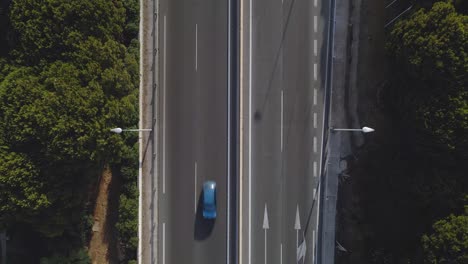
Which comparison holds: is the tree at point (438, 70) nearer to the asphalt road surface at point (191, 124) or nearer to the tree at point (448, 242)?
the tree at point (448, 242)

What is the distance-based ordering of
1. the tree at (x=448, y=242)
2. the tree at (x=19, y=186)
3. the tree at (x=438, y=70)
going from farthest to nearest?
the tree at (x=19, y=186) → the tree at (x=448, y=242) → the tree at (x=438, y=70)

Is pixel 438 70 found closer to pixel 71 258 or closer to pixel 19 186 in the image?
pixel 19 186

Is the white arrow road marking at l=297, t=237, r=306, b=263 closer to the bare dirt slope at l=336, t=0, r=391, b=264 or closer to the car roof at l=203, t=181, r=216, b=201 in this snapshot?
the bare dirt slope at l=336, t=0, r=391, b=264

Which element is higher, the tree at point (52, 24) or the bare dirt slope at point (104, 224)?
the tree at point (52, 24)

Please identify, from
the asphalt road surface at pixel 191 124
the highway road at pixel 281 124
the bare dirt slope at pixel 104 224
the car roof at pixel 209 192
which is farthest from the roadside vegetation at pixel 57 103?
the highway road at pixel 281 124

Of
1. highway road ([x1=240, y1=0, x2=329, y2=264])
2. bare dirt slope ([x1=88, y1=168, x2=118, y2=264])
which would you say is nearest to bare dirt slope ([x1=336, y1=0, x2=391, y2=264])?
highway road ([x1=240, y1=0, x2=329, y2=264])

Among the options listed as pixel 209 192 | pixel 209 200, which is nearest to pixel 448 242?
pixel 209 200
